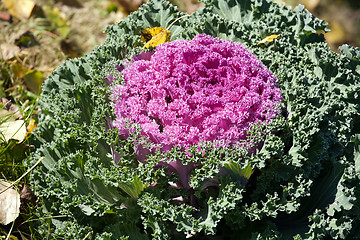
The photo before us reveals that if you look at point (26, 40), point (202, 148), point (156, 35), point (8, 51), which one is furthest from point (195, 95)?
point (26, 40)

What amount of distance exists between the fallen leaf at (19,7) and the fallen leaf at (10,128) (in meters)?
2.16

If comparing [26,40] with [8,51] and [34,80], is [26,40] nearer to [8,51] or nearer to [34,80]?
[8,51]

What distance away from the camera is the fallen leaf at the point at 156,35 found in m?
3.87

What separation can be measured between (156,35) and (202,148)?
4.63ft

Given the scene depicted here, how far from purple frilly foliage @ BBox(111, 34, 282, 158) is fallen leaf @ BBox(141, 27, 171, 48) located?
1.28ft

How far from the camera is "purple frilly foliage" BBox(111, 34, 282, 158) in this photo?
3.05 meters

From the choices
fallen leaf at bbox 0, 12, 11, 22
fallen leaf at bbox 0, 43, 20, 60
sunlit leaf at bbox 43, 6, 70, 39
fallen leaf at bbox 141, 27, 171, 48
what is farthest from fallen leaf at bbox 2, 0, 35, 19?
fallen leaf at bbox 141, 27, 171, 48

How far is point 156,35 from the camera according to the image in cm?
391

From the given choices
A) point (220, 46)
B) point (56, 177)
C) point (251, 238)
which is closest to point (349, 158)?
point (251, 238)

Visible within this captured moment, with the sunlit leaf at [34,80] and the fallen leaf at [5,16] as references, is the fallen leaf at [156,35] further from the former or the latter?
the fallen leaf at [5,16]

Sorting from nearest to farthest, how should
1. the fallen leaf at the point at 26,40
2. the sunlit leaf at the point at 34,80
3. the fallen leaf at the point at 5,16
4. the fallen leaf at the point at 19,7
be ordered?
the sunlit leaf at the point at 34,80
the fallen leaf at the point at 26,40
the fallen leaf at the point at 5,16
the fallen leaf at the point at 19,7

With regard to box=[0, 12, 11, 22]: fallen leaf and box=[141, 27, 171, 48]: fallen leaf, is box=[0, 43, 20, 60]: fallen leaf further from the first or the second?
box=[141, 27, 171, 48]: fallen leaf

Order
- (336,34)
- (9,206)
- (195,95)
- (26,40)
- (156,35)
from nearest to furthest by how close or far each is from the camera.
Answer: (195,95)
(9,206)
(156,35)
(26,40)
(336,34)

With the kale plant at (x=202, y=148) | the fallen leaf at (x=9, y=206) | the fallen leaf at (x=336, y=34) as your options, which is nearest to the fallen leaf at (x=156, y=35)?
the kale plant at (x=202, y=148)
